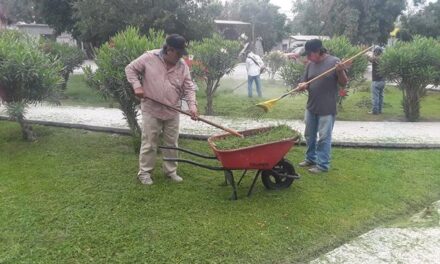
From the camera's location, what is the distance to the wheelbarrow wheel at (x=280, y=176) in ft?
15.3

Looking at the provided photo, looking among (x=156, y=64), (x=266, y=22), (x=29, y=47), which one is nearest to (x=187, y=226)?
(x=156, y=64)

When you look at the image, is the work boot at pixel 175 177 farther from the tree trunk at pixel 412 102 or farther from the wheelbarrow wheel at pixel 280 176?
the tree trunk at pixel 412 102

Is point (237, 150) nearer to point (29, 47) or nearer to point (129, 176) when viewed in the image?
point (129, 176)

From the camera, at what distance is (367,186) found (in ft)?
16.4

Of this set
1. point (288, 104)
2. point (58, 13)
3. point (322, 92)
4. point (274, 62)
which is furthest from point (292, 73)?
point (58, 13)

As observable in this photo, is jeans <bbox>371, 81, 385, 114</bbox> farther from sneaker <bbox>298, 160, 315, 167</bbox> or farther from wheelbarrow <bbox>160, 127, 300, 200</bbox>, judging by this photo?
wheelbarrow <bbox>160, 127, 300, 200</bbox>

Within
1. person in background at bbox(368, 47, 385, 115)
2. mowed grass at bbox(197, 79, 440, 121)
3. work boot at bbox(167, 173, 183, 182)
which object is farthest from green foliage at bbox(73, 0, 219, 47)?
work boot at bbox(167, 173, 183, 182)

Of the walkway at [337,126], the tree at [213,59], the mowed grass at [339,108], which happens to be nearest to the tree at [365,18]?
A: the mowed grass at [339,108]

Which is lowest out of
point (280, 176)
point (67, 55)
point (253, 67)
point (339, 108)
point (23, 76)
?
point (280, 176)

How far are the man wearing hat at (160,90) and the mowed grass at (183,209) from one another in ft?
1.43

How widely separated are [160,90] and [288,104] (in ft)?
21.8

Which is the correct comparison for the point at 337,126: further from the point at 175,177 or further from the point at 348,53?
the point at 175,177

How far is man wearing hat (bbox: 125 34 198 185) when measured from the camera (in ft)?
14.7

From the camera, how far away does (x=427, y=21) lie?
25.0 metres
